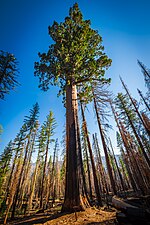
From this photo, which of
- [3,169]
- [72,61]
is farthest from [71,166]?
[3,169]

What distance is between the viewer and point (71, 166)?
5.23m

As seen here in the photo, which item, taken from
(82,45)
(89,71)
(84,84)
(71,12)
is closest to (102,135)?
(84,84)

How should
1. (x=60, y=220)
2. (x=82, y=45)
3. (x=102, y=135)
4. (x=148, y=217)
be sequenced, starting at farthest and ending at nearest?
(x=102, y=135)
(x=82, y=45)
(x=60, y=220)
(x=148, y=217)

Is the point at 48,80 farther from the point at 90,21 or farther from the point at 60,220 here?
the point at 60,220

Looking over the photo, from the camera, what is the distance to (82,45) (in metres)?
7.46

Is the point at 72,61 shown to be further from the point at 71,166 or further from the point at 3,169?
the point at 3,169

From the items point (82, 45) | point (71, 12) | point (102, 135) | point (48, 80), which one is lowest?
point (102, 135)

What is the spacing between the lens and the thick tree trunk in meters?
4.60

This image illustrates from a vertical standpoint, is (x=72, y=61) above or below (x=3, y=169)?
above

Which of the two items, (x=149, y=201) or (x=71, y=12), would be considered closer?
(x=149, y=201)

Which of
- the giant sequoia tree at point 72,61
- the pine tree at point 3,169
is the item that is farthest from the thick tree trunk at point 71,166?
the pine tree at point 3,169

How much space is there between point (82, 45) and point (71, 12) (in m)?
3.93

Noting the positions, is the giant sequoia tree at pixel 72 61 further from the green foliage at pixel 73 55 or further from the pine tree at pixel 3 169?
the pine tree at pixel 3 169

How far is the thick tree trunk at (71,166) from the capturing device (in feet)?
15.1
